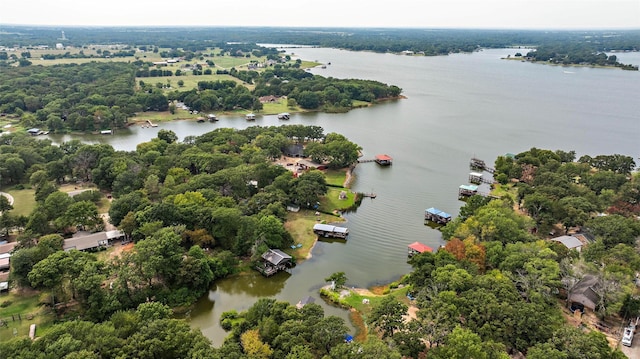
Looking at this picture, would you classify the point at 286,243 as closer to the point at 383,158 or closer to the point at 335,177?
the point at 335,177

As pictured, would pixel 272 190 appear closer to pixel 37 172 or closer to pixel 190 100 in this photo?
pixel 37 172

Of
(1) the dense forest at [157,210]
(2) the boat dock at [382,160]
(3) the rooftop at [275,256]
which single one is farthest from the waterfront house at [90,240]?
(2) the boat dock at [382,160]

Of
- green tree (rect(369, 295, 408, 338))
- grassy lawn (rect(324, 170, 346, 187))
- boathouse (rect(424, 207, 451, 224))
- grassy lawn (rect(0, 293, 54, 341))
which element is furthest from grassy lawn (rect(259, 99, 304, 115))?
green tree (rect(369, 295, 408, 338))

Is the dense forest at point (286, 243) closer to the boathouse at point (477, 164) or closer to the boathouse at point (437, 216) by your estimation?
the boathouse at point (437, 216)

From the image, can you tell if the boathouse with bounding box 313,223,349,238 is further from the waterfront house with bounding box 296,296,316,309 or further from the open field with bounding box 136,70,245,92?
the open field with bounding box 136,70,245,92

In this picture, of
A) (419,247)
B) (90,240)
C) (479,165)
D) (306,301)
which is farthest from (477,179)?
(90,240)

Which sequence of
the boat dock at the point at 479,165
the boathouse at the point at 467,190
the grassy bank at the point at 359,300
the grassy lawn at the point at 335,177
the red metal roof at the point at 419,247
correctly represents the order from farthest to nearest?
the boat dock at the point at 479,165, the grassy lawn at the point at 335,177, the boathouse at the point at 467,190, the red metal roof at the point at 419,247, the grassy bank at the point at 359,300

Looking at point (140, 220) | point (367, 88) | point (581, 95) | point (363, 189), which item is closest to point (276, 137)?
point (363, 189)
